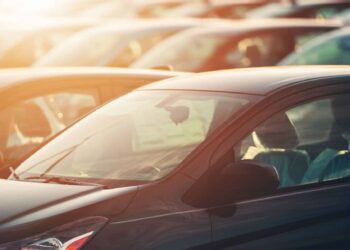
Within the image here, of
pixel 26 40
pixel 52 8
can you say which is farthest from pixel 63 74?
pixel 52 8

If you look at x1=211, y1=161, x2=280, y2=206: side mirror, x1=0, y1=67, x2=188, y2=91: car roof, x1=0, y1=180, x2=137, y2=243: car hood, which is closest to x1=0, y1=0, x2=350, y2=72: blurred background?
x1=0, y1=67, x2=188, y2=91: car roof

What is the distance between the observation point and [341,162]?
548 centimetres

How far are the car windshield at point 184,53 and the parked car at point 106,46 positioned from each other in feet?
1.05

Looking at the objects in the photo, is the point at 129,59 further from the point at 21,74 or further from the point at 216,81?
the point at 216,81

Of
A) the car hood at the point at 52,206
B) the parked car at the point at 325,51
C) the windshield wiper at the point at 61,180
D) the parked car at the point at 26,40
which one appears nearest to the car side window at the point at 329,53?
the parked car at the point at 325,51

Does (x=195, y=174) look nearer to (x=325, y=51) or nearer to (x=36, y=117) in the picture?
(x=36, y=117)

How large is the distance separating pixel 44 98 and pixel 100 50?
20.2 feet

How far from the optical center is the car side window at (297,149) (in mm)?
5328

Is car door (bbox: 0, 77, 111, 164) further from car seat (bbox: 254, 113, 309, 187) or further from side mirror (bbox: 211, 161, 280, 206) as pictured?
side mirror (bbox: 211, 161, 280, 206)

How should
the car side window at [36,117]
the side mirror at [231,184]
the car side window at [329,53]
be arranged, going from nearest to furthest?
the side mirror at [231,184] < the car side window at [36,117] < the car side window at [329,53]

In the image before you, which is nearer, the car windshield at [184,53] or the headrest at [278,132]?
the headrest at [278,132]

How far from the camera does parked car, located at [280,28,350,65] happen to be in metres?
12.3

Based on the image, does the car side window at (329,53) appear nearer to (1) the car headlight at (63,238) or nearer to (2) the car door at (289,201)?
(2) the car door at (289,201)

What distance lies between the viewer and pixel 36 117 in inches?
302
